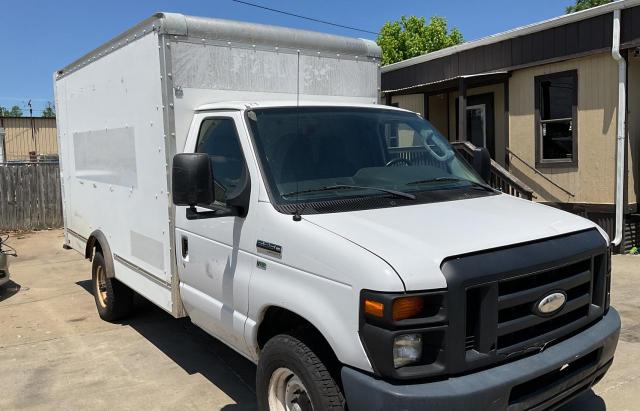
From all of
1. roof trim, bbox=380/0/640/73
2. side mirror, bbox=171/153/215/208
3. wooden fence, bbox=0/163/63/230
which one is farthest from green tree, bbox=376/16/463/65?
side mirror, bbox=171/153/215/208

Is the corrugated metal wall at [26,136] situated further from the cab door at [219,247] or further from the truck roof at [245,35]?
the cab door at [219,247]

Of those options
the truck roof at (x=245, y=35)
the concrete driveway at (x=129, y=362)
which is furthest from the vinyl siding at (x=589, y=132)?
the truck roof at (x=245, y=35)

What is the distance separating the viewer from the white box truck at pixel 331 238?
8.28ft

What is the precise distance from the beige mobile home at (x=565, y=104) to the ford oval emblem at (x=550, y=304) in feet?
24.3

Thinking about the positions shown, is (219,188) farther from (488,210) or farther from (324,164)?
(488,210)

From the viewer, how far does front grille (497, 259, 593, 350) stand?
2656mm

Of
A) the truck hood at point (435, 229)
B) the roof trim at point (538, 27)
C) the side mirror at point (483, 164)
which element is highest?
the roof trim at point (538, 27)

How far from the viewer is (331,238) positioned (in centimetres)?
281

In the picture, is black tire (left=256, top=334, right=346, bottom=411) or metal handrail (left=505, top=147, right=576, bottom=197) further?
metal handrail (left=505, top=147, right=576, bottom=197)

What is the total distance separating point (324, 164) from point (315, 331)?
108cm

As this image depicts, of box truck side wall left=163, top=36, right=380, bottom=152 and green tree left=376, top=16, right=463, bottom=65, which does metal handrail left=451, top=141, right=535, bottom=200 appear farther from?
green tree left=376, top=16, right=463, bottom=65

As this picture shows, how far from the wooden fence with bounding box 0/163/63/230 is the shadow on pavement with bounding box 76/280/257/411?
29.8 feet

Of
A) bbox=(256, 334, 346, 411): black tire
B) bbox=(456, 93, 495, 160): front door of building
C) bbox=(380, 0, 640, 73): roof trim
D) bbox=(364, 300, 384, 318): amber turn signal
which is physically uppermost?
bbox=(380, 0, 640, 73): roof trim

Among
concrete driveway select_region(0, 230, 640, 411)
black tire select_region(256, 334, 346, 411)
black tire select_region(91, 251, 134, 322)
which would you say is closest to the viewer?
black tire select_region(256, 334, 346, 411)
